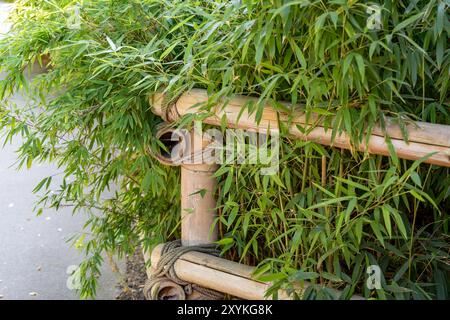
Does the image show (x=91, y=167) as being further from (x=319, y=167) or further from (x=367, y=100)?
(x=367, y=100)

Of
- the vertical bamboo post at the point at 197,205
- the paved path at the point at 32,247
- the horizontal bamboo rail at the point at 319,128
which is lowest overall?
the paved path at the point at 32,247

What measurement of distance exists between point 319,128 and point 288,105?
0.11 m

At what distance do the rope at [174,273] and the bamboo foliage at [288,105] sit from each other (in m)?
0.10

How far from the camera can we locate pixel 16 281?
2961 mm

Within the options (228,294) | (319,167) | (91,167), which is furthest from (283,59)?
(91,167)

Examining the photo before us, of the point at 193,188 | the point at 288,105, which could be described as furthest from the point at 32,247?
the point at 288,105

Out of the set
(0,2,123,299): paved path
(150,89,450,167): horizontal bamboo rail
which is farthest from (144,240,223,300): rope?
(0,2,123,299): paved path

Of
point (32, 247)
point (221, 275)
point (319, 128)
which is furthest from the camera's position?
point (32, 247)

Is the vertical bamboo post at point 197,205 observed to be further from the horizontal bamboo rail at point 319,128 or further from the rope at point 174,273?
the horizontal bamboo rail at point 319,128

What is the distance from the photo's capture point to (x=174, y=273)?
2.07 metres

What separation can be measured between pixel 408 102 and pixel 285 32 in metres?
0.42

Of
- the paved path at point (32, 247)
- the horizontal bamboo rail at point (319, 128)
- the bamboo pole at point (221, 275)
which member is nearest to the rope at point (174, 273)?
the bamboo pole at point (221, 275)

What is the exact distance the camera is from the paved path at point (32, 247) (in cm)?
290

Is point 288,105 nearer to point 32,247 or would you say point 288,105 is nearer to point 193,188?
point 193,188
